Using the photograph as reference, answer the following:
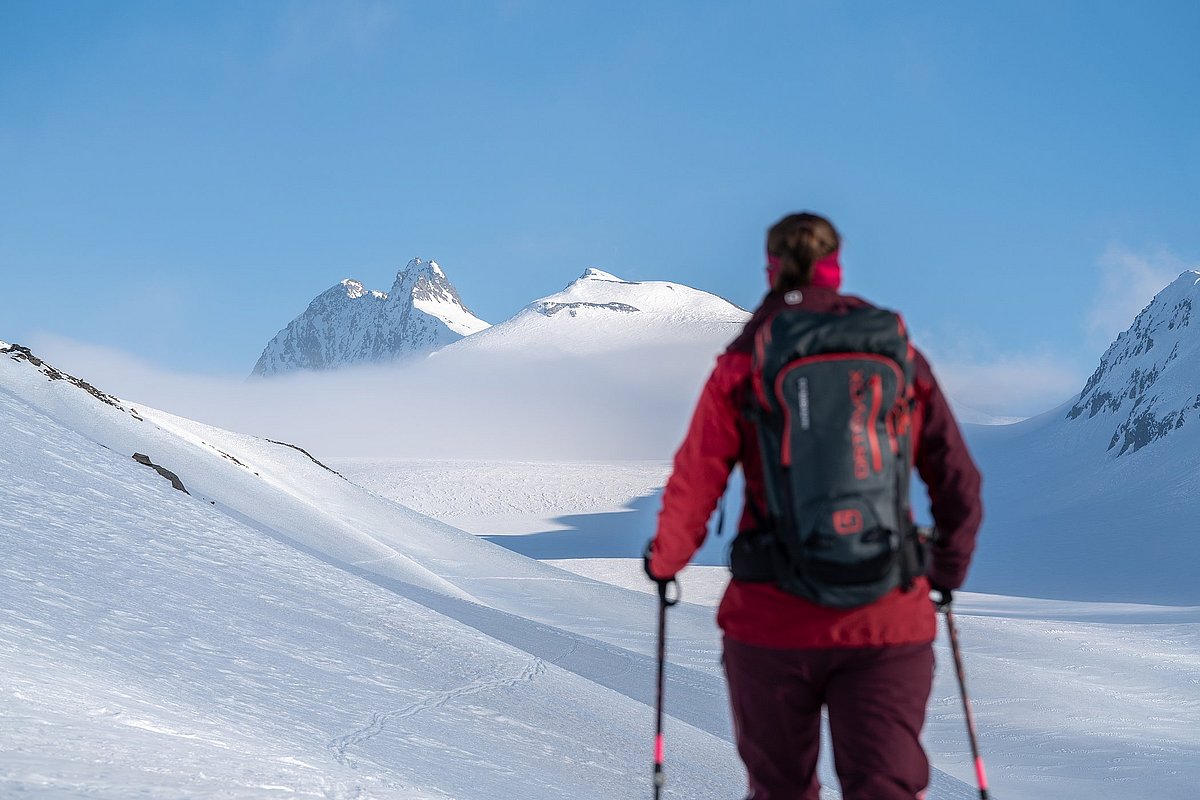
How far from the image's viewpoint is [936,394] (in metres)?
2.45

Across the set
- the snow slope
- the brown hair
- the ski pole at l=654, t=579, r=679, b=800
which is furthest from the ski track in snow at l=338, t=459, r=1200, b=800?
the brown hair

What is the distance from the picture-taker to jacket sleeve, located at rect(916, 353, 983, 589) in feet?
7.88

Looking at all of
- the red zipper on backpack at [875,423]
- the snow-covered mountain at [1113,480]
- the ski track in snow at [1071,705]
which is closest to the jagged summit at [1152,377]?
the snow-covered mountain at [1113,480]

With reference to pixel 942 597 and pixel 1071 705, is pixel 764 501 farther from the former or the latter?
pixel 1071 705

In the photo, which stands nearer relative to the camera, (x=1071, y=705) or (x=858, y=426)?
(x=858, y=426)

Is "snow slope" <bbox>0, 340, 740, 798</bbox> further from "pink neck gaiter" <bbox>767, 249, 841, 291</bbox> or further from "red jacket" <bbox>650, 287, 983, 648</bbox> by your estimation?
"pink neck gaiter" <bbox>767, 249, 841, 291</bbox>

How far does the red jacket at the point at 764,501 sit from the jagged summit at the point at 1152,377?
335ft

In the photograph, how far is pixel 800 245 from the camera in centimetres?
246

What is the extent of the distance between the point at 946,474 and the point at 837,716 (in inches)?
25.2

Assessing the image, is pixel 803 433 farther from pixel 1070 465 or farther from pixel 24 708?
pixel 1070 465

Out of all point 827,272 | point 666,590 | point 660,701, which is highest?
point 827,272

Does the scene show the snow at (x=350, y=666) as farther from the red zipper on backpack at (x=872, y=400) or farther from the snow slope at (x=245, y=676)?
the red zipper on backpack at (x=872, y=400)

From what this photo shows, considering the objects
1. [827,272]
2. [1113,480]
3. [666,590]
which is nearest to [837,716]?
[666,590]

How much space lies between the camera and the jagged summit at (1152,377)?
96750 mm
